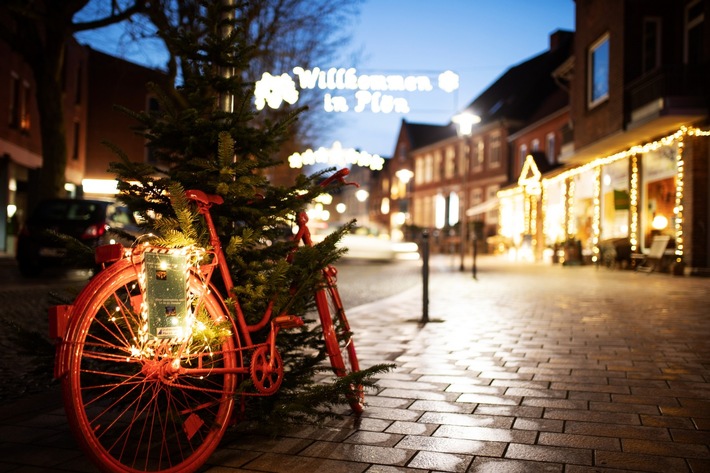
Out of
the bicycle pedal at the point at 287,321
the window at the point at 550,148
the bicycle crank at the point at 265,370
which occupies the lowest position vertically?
the bicycle crank at the point at 265,370

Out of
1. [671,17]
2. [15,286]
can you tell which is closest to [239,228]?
[15,286]

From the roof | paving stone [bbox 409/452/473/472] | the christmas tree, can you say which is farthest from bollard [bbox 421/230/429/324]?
the roof

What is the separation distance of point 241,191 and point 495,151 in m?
40.5

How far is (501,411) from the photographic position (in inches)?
159

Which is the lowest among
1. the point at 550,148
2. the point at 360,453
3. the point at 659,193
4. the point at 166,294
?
the point at 360,453

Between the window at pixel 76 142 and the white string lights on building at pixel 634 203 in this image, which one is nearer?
the white string lights on building at pixel 634 203

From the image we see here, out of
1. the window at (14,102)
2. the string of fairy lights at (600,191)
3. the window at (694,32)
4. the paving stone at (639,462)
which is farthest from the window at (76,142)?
the paving stone at (639,462)

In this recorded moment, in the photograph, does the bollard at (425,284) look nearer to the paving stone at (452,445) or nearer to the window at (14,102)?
the paving stone at (452,445)

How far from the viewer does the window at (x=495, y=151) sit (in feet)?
138

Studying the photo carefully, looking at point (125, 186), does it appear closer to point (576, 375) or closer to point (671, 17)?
point (576, 375)

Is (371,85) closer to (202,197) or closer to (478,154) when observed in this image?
(202,197)

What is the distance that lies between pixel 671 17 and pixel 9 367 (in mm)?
19074

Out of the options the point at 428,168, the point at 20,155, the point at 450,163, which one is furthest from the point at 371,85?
the point at 428,168

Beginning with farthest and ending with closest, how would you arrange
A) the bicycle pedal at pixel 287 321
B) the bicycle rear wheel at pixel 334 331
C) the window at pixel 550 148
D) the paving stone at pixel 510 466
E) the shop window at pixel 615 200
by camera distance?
the window at pixel 550 148 → the shop window at pixel 615 200 → the bicycle rear wheel at pixel 334 331 → the bicycle pedal at pixel 287 321 → the paving stone at pixel 510 466
